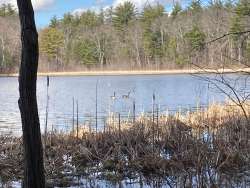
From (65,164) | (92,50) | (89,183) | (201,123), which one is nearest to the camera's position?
(89,183)

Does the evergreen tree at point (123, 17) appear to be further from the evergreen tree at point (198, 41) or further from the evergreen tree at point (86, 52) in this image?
the evergreen tree at point (198, 41)

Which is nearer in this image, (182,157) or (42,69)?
(182,157)

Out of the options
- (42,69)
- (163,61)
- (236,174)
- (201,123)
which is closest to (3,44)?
(42,69)

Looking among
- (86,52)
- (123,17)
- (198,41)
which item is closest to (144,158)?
(198,41)

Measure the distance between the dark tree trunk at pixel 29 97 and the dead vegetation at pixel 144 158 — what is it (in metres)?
2.59

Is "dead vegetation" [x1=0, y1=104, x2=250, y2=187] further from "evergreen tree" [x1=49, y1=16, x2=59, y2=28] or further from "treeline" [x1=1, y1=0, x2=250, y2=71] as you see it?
"evergreen tree" [x1=49, y1=16, x2=59, y2=28]

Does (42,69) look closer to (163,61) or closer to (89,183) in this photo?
(163,61)

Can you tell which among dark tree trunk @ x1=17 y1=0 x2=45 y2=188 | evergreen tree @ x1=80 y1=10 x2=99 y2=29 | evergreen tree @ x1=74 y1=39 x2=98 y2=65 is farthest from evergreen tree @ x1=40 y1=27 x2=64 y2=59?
dark tree trunk @ x1=17 y1=0 x2=45 y2=188

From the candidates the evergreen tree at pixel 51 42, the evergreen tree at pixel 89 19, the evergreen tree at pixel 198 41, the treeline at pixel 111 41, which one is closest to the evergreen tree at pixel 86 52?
the treeline at pixel 111 41

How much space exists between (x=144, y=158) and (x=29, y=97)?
4.46 metres

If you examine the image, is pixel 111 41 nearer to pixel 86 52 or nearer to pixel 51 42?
pixel 86 52

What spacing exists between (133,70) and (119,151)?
211 ft

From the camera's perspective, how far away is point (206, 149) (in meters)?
8.72

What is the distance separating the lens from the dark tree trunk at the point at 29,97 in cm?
491
